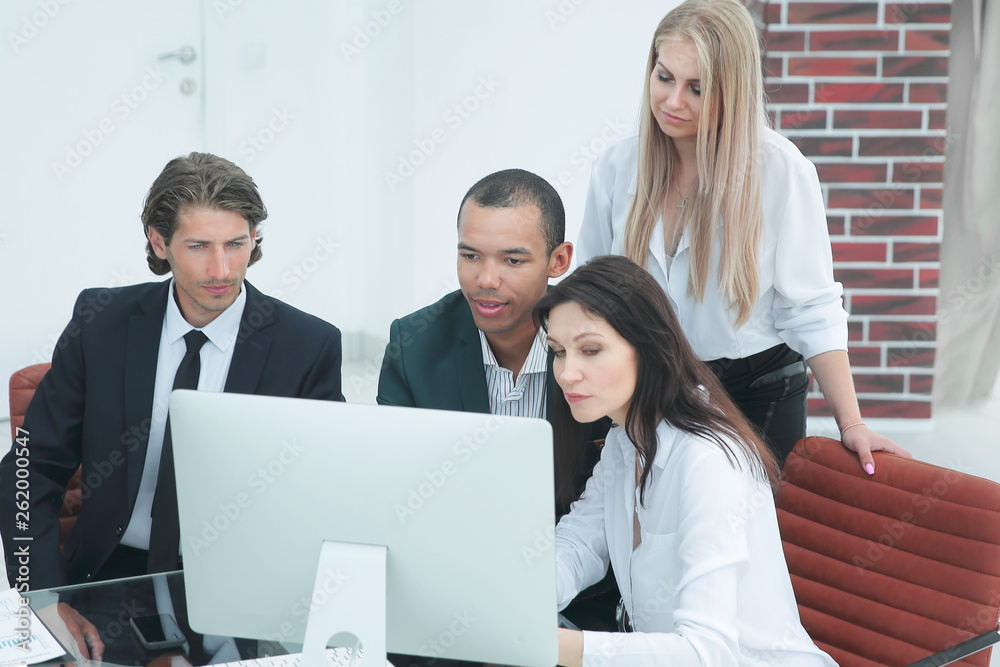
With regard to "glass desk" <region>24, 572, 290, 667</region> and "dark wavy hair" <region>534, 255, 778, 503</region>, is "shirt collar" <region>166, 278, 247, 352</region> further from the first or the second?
"dark wavy hair" <region>534, 255, 778, 503</region>

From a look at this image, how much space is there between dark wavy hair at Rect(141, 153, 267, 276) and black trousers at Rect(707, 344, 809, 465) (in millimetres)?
1022

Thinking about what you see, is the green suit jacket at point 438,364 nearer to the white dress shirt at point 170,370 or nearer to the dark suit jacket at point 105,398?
the dark suit jacket at point 105,398

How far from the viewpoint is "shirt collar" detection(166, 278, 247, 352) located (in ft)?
5.94

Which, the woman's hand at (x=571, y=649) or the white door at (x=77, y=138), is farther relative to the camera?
the white door at (x=77, y=138)

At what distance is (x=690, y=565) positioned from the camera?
1239mm

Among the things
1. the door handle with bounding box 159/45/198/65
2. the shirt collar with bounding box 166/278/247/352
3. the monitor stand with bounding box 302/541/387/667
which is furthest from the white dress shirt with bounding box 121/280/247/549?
the door handle with bounding box 159/45/198/65

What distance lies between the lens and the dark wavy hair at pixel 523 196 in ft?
5.72

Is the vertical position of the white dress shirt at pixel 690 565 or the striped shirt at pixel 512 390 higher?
the striped shirt at pixel 512 390

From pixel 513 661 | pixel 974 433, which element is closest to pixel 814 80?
pixel 974 433

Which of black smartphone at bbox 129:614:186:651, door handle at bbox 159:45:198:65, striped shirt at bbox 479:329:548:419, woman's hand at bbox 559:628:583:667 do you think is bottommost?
black smartphone at bbox 129:614:186:651

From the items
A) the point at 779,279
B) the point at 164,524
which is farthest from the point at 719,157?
the point at 164,524

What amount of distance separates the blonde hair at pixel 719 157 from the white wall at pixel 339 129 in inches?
74.3

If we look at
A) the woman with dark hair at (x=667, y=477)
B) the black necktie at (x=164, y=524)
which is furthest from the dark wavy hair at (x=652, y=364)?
the black necktie at (x=164, y=524)

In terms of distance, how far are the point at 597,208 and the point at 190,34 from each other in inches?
96.6
